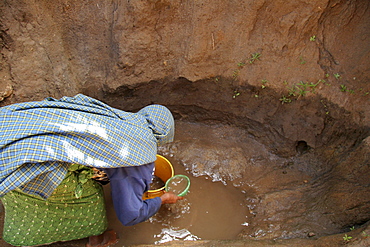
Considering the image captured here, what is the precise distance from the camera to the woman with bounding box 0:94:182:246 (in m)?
1.40

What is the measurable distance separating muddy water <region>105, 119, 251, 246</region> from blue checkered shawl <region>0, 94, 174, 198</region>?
37.3 inches

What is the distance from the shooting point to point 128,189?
1646 millimetres

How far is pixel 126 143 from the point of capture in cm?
158

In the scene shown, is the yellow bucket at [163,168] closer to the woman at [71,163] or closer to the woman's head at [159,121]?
the woman at [71,163]

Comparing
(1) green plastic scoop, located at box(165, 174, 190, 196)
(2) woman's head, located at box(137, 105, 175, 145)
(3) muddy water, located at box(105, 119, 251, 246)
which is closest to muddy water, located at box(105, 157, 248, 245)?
(3) muddy water, located at box(105, 119, 251, 246)

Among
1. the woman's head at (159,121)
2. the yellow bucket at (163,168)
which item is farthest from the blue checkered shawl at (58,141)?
the yellow bucket at (163,168)

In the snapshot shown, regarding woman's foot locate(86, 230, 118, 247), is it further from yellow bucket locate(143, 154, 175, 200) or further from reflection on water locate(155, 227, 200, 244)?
yellow bucket locate(143, 154, 175, 200)

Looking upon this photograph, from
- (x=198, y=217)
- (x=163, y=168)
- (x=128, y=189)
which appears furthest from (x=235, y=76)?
(x=128, y=189)

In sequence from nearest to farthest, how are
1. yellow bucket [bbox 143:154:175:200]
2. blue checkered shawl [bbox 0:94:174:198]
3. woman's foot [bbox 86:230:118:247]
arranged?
blue checkered shawl [bbox 0:94:174:198] < woman's foot [bbox 86:230:118:247] < yellow bucket [bbox 143:154:175:200]

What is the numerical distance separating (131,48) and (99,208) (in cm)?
162

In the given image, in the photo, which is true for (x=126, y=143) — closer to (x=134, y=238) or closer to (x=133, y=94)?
(x=134, y=238)

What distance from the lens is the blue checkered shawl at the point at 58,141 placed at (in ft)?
4.53

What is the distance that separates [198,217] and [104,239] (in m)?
0.76

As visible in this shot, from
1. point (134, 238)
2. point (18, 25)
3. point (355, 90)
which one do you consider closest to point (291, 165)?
point (355, 90)
